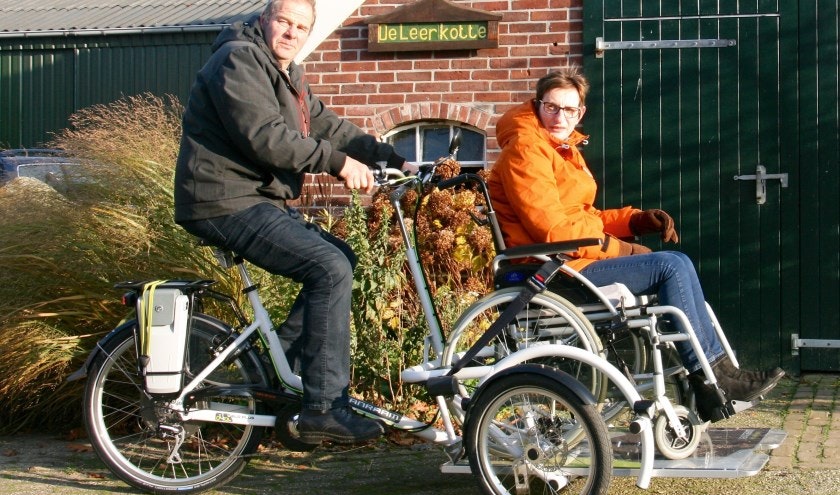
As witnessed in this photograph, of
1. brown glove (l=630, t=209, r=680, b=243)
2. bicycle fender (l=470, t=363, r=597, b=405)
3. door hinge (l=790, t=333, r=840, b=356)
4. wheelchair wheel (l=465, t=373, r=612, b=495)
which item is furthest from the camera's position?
door hinge (l=790, t=333, r=840, b=356)

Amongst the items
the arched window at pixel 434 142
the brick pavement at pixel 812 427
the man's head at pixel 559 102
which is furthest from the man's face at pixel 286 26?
the arched window at pixel 434 142

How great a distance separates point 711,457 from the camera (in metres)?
4.31

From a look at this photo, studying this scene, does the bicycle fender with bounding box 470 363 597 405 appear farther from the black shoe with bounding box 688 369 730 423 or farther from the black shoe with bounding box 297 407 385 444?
the black shoe with bounding box 297 407 385 444

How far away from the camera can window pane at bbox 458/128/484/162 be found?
7.99 metres

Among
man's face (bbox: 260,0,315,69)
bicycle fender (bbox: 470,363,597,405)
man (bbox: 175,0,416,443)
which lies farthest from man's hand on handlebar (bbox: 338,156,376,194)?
A: bicycle fender (bbox: 470,363,597,405)

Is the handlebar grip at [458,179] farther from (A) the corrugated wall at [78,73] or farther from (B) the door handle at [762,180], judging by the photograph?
(A) the corrugated wall at [78,73]

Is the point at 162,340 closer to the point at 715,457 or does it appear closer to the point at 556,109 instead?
the point at 556,109

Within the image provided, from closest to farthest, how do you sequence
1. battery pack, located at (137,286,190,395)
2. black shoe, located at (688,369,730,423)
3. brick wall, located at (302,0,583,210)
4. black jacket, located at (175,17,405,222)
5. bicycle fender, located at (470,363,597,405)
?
bicycle fender, located at (470,363,597,405) < black shoe, located at (688,369,730,423) < black jacket, located at (175,17,405,222) < battery pack, located at (137,286,190,395) < brick wall, located at (302,0,583,210)

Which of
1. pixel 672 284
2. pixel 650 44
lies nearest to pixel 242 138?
pixel 672 284

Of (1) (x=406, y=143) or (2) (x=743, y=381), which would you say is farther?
(1) (x=406, y=143)

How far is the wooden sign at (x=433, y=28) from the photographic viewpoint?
7758 millimetres

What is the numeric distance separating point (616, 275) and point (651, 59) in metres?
3.55

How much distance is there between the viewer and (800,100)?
7375mm

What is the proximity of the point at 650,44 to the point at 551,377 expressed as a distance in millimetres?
4096
